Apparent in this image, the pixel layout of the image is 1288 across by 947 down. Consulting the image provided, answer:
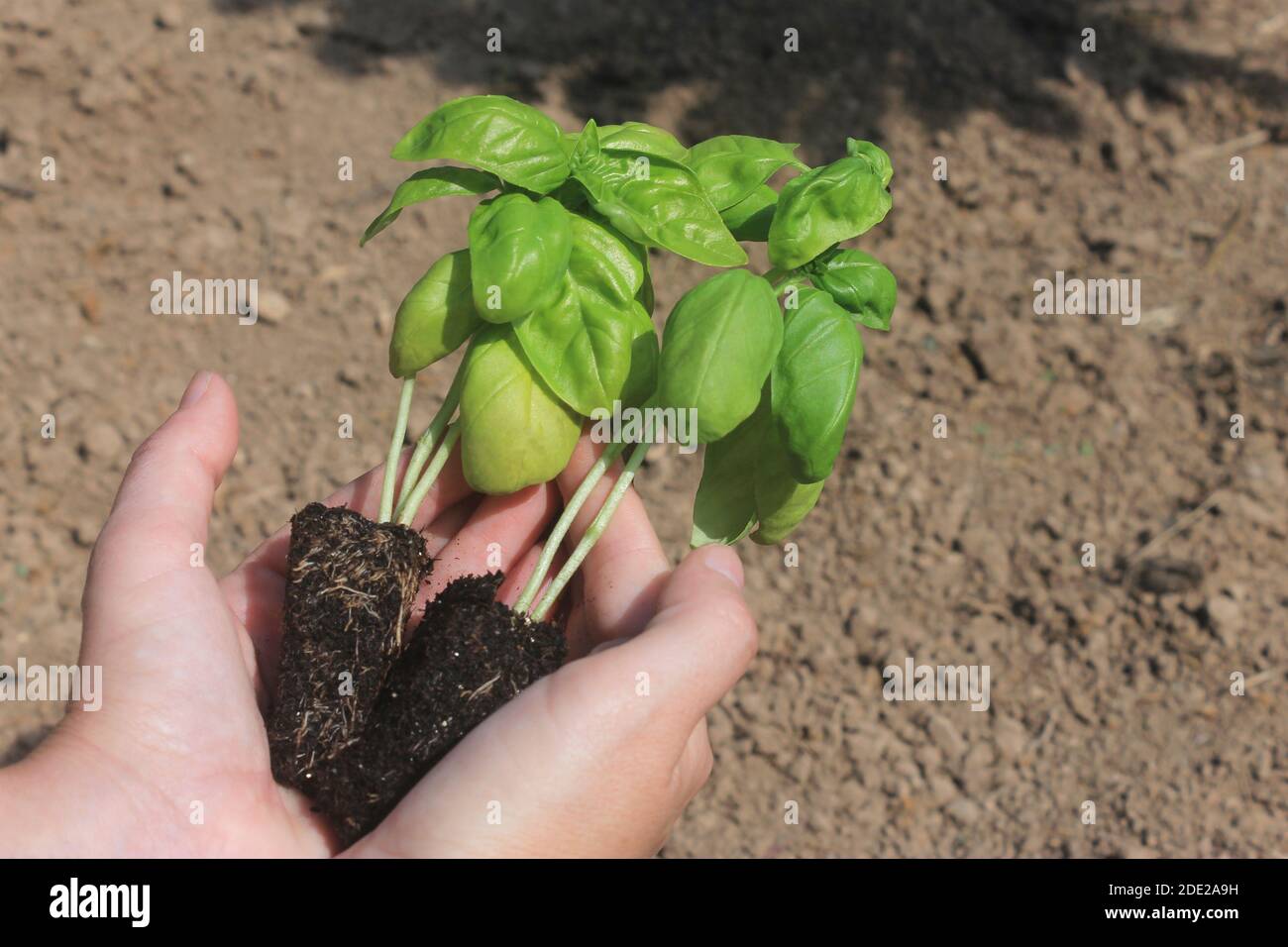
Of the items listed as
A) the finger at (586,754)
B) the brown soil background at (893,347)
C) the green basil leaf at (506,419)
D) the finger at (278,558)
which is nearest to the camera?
the finger at (586,754)

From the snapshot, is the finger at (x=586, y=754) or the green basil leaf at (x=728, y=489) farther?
the green basil leaf at (x=728, y=489)

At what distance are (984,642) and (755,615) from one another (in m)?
0.52

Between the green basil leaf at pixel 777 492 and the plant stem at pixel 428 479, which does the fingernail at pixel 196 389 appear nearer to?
the plant stem at pixel 428 479

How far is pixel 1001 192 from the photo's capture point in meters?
3.29

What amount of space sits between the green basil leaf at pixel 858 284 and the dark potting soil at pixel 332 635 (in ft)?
2.39

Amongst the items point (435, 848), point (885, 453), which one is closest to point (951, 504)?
point (885, 453)

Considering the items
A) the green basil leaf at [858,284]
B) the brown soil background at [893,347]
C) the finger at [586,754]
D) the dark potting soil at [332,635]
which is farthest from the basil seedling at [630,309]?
the brown soil background at [893,347]

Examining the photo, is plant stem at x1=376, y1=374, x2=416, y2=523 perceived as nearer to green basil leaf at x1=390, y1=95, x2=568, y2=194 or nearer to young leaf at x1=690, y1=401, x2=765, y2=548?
green basil leaf at x1=390, y1=95, x2=568, y2=194

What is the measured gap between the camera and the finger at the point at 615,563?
1.73 meters

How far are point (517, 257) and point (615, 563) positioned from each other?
0.52 m

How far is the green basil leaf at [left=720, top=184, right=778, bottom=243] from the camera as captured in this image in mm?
1730

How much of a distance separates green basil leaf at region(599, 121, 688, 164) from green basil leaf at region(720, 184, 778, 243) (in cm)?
11

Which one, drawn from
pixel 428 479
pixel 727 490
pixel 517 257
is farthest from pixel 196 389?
pixel 727 490

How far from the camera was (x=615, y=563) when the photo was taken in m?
1.77
